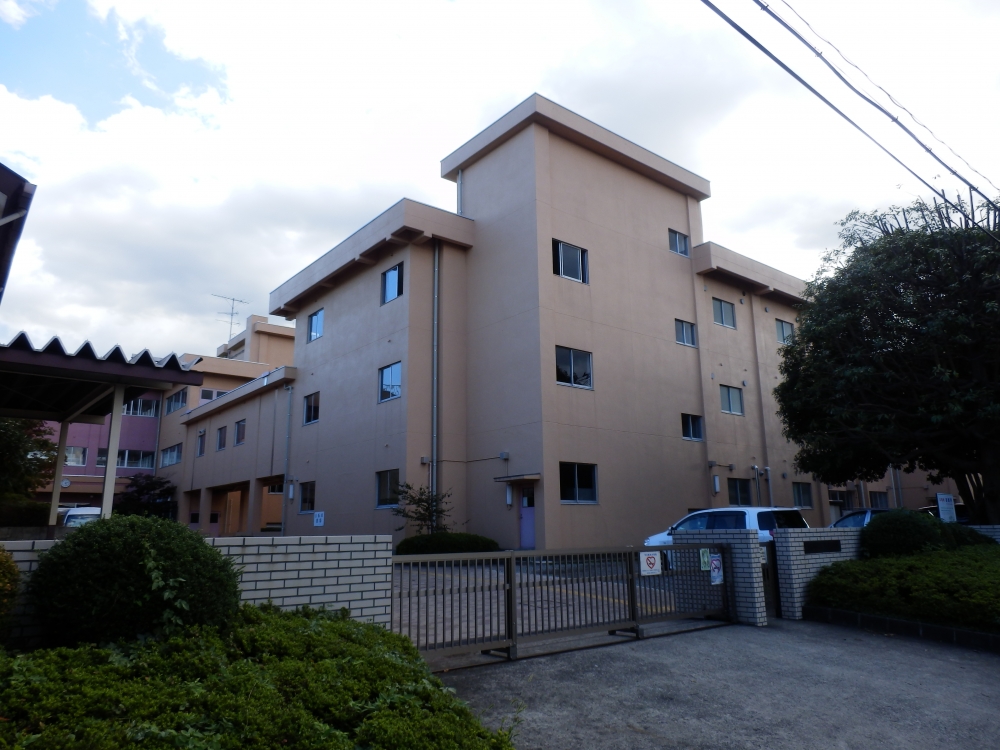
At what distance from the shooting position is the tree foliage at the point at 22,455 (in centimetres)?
2291

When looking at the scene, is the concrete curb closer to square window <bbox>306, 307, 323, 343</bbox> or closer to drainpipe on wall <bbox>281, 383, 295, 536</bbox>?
drainpipe on wall <bbox>281, 383, 295, 536</bbox>

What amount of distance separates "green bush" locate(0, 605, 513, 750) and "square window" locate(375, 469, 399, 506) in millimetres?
17767

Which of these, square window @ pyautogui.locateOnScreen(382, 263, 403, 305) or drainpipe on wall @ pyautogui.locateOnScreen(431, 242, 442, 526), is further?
square window @ pyautogui.locateOnScreen(382, 263, 403, 305)

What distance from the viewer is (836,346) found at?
20.4 metres

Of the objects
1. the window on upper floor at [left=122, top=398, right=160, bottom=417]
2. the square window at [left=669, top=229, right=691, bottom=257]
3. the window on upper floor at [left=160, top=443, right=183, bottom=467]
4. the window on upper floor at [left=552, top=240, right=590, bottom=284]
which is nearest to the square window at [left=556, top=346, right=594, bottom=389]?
the window on upper floor at [left=552, top=240, right=590, bottom=284]

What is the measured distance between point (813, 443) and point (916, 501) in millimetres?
22832

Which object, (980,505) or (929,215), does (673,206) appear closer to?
(929,215)

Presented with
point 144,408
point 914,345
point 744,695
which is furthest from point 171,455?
point 744,695

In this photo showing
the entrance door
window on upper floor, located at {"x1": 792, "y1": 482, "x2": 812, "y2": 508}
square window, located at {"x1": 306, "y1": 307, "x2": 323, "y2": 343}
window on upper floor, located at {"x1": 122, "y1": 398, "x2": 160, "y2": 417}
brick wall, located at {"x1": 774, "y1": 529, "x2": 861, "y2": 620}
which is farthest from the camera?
window on upper floor, located at {"x1": 122, "y1": 398, "x2": 160, "y2": 417}

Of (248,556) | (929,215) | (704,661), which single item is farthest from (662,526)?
(248,556)

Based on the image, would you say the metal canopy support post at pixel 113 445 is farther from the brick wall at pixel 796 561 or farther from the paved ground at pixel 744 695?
the brick wall at pixel 796 561

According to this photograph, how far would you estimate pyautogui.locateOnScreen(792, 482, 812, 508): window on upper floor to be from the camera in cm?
3019

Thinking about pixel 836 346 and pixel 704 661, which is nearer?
pixel 704 661

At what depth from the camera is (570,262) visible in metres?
23.5
